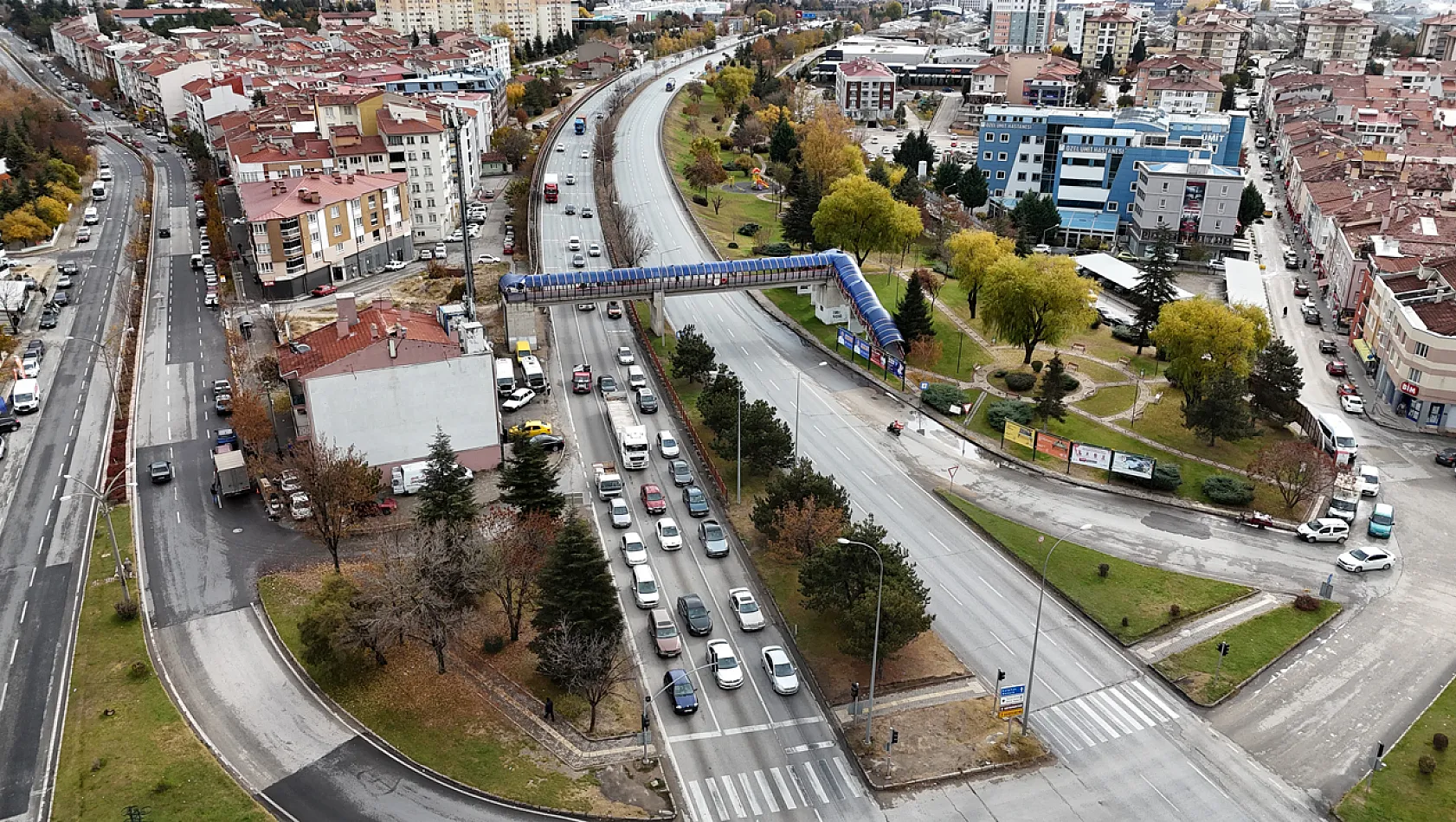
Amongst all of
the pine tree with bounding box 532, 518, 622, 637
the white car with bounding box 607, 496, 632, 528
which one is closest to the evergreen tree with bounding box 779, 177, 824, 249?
the white car with bounding box 607, 496, 632, 528

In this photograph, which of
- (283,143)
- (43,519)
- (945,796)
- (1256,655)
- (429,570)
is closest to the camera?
(945,796)

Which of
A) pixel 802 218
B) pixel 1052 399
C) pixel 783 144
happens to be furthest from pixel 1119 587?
pixel 783 144

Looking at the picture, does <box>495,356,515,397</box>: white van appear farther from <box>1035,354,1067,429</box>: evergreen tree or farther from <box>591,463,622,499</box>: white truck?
<box>1035,354,1067,429</box>: evergreen tree

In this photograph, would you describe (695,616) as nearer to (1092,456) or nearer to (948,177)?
(1092,456)

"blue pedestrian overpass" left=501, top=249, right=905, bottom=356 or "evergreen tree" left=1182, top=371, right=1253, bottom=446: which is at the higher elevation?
"blue pedestrian overpass" left=501, top=249, right=905, bottom=356

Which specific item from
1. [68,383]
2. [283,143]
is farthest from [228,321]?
[283,143]

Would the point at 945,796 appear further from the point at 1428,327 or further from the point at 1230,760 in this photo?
the point at 1428,327
